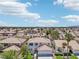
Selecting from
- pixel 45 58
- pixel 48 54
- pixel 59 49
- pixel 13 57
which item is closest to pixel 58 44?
pixel 59 49

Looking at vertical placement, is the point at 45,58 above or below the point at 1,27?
below

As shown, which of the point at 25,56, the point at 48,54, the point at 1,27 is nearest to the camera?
the point at 25,56

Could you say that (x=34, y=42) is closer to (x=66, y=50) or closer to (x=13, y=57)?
(x=66, y=50)

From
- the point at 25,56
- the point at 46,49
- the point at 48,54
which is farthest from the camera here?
the point at 46,49

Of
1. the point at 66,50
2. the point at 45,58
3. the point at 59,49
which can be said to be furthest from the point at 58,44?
the point at 45,58

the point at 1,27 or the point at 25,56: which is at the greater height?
the point at 1,27

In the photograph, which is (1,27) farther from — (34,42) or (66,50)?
(66,50)

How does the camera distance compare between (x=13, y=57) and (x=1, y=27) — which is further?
(x=1, y=27)

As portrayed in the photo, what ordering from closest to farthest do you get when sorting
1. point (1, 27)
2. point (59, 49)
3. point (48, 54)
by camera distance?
point (48, 54) → point (59, 49) → point (1, 27)

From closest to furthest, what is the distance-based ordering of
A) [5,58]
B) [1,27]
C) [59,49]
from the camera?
[5,58] → [59,49] → [1,27]
